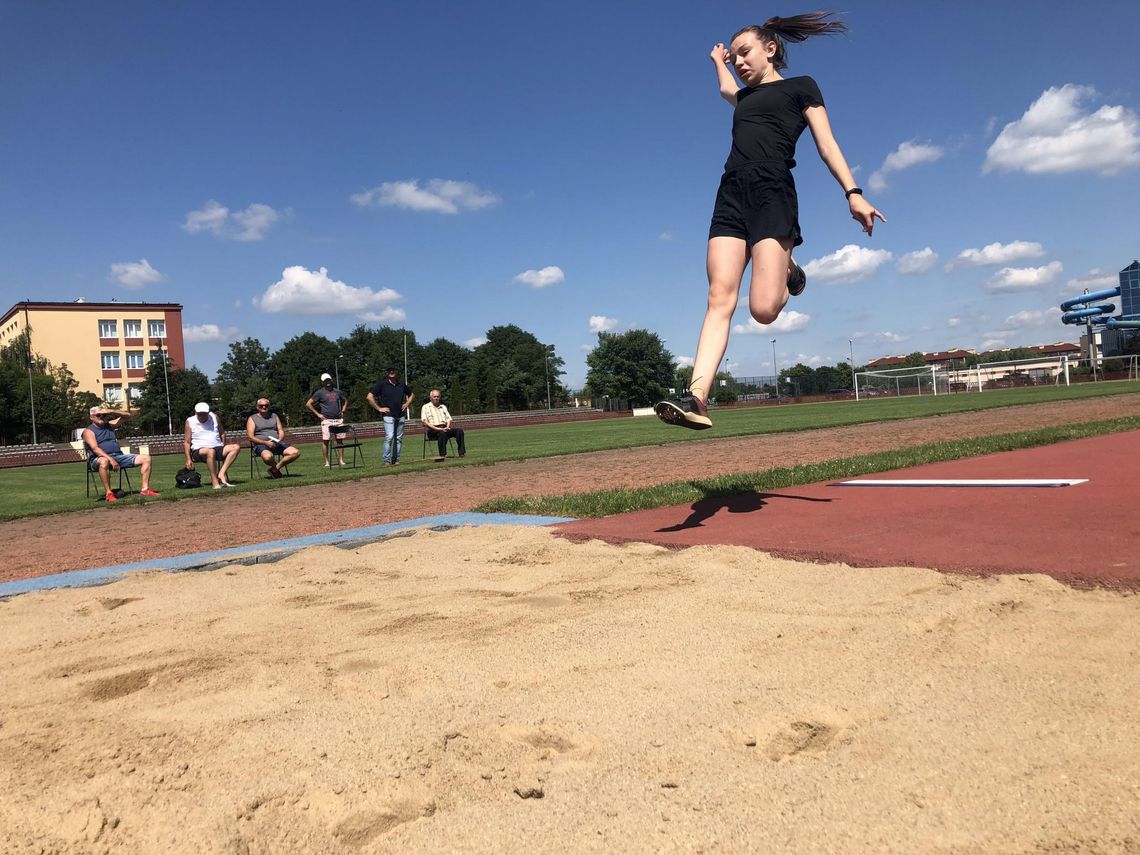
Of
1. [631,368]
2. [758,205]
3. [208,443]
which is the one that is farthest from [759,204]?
[631,368]

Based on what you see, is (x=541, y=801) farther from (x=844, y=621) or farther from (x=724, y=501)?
(x=724, y=501)

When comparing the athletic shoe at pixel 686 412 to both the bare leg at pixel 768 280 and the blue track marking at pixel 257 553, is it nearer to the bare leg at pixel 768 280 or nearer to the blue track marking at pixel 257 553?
the bare leg at pixel 768 280

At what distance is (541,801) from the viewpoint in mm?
1673

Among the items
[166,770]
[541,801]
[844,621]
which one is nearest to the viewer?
[541,801]

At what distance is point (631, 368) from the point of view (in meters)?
93.5

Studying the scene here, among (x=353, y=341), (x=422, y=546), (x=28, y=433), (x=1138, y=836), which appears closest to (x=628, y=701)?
(x=1138, y=836)

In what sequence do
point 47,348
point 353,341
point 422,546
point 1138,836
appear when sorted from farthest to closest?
point 353,341 < point 47,348 < point 422,546 < point 1138,836

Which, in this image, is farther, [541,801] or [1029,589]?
[1029,589]

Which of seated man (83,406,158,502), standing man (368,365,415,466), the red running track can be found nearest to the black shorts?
the red running track

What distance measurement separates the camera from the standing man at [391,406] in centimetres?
1409

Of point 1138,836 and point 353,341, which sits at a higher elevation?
point 353,341

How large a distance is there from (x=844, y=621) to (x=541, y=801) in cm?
144

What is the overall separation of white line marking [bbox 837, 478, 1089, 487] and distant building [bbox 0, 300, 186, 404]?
231ft

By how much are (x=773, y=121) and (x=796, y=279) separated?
888 millimetres
